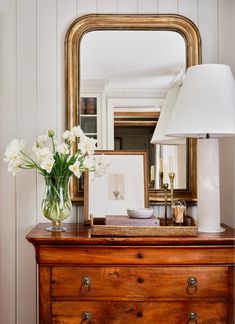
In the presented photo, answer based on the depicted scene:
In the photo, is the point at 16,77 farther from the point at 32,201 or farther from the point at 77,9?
the point at 32,201

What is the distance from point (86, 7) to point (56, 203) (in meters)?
1.07

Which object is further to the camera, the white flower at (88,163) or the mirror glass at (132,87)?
the mirror glass at (132,87)

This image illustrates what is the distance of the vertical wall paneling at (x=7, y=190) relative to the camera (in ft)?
8.19

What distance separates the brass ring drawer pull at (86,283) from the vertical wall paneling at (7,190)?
0.61m

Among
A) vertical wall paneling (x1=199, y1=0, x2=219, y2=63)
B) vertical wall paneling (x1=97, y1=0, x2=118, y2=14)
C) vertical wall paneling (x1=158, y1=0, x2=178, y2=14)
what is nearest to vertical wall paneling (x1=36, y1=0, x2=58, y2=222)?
vertical wall paneling (x1=97, y1=0, x2=118, y2=14)

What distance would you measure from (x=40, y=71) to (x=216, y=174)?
3.52ft

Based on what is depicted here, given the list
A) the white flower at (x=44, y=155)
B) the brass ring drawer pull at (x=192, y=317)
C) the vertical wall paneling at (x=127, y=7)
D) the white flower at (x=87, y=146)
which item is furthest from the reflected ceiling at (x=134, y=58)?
the brass ring drawer pull at (x=192, y=317)

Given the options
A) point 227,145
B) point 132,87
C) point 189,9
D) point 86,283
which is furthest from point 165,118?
point 86,283

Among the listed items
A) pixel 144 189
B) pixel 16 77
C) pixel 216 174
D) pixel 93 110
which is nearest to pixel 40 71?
pixel 16 77

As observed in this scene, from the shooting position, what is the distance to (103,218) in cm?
239

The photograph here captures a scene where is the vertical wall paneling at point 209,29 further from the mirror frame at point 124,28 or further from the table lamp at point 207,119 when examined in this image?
the table lamp at point 207,119

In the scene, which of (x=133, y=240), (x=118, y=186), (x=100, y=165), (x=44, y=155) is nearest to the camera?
(x=133, y=240)

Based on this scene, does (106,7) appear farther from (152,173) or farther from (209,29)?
(152,173)

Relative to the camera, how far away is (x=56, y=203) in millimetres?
2197
